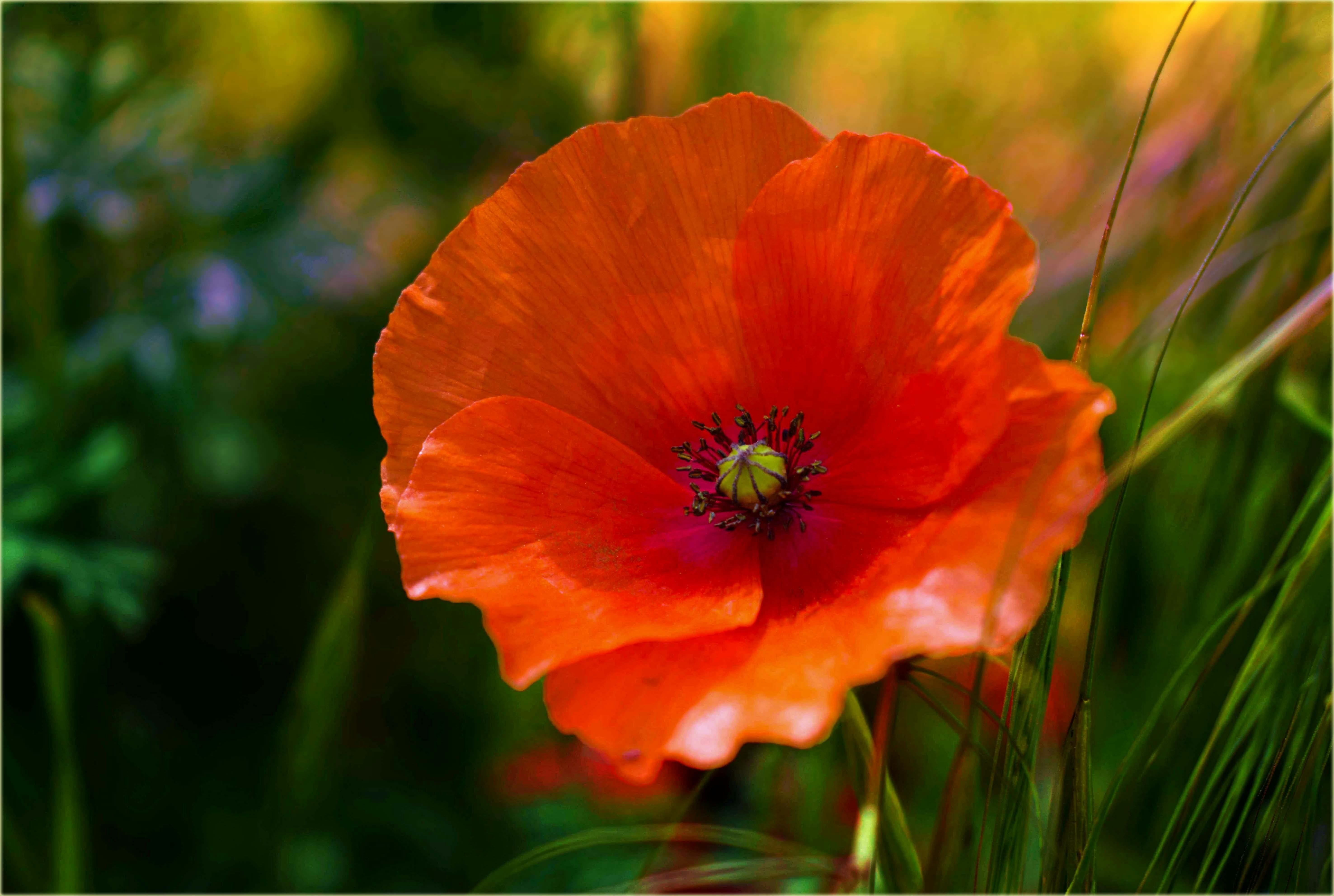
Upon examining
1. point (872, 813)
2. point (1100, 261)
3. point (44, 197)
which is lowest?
point (872, 813)

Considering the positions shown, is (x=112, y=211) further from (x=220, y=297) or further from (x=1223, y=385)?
(x=1223, y=385)

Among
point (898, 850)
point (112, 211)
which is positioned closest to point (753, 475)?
point (898, 850)

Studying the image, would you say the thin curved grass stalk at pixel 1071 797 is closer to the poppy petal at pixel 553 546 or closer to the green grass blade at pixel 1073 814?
the green grass blade at pixel 1073 814

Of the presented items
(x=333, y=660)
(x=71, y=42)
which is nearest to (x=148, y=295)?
(x=71, y=42)

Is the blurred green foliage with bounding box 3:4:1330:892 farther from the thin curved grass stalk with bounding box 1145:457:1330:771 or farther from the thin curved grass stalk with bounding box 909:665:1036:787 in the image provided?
the thin curved grass stalk with bounding box 909:665:1036:787

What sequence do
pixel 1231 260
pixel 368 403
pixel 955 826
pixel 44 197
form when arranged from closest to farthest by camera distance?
1. pixel 955 826
2. pixel 1231 260
3. pixel 44 197
4. pixel 368 403

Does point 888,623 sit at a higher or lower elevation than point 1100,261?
lower

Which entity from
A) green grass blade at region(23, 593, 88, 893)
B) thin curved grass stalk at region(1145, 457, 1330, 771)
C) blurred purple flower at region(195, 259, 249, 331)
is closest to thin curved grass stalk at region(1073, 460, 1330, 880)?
thin curved grass stalk at region(1145, 457, 1330, 771)

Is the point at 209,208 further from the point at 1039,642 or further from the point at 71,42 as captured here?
the point at 1039,642
